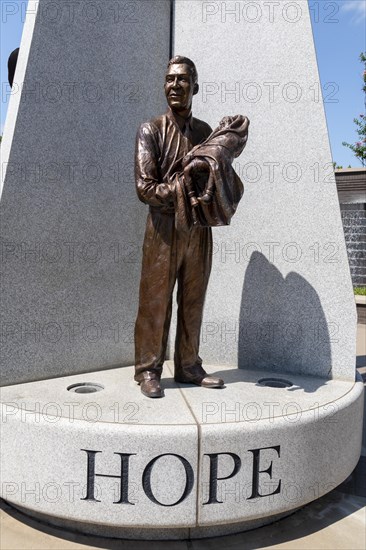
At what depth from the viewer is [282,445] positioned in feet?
9.16

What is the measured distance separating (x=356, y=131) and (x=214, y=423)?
16.0 m

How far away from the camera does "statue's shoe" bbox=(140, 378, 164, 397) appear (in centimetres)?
315

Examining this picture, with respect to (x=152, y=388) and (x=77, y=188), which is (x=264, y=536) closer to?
(x=152, y=388)

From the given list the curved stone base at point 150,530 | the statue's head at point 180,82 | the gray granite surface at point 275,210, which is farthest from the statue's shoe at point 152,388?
the statue's head at point 180,82

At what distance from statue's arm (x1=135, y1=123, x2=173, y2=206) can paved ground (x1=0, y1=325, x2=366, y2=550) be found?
2.04m

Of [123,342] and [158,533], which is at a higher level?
[123,342]

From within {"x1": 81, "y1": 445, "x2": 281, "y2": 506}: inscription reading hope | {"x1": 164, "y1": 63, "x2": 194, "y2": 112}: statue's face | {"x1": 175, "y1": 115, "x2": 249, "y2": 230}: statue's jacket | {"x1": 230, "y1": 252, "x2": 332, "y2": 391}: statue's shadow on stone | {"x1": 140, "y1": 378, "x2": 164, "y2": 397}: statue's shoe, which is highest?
{"x1": 164, "y1": 63, "x2": 194, "y2": 112}: statue's face

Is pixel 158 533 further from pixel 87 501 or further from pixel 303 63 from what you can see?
pixel 303 63

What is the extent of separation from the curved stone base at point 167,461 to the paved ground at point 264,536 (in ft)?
0.22

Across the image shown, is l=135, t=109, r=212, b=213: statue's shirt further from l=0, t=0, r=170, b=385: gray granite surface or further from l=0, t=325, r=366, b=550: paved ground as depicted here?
l=0, t=325, r=366, b=550: paved ground

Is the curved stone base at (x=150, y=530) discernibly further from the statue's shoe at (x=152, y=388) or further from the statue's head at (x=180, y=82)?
the statue's head at (x=180, y=82)

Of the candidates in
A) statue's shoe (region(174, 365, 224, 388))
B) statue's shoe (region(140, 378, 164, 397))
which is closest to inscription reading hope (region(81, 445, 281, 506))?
statue's shoe (region(140, 378, 164, 397))

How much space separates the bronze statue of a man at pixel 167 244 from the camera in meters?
3.03

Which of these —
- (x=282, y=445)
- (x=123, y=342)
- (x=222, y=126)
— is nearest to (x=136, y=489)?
(x=282, y=445)
